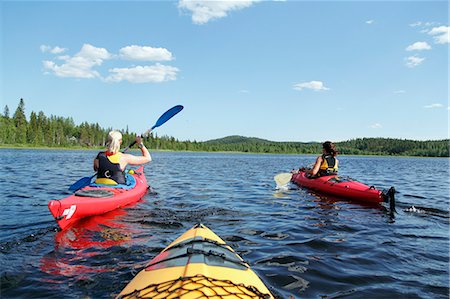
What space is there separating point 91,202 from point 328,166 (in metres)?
7.83

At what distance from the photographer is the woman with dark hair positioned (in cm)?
1052

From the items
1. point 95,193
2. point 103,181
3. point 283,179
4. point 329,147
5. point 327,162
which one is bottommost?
point 283,179

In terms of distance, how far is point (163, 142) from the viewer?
364 feet

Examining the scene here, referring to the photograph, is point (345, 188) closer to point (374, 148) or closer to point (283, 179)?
point (283, 179)

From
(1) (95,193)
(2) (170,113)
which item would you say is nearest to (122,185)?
(1) (95,193)

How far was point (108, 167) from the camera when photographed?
7.25m

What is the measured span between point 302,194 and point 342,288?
741 cm

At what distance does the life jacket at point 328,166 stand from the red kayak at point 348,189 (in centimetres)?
27

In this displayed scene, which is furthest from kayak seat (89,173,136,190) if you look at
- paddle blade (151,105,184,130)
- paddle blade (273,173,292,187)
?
paddle blade (273,173,292,187)

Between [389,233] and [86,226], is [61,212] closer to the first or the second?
[86,226]

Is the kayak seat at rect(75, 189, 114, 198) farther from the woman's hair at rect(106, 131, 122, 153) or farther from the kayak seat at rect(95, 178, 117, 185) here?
the woman's hair at rect(106, 131, 122, 153)

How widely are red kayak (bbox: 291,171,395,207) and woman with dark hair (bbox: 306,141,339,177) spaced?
275 mm

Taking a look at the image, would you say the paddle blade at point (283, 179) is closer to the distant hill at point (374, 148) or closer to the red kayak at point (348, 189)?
the red kayak at point (348, 189)

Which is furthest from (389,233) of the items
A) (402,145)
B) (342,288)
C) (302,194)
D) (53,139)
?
(402,145)
